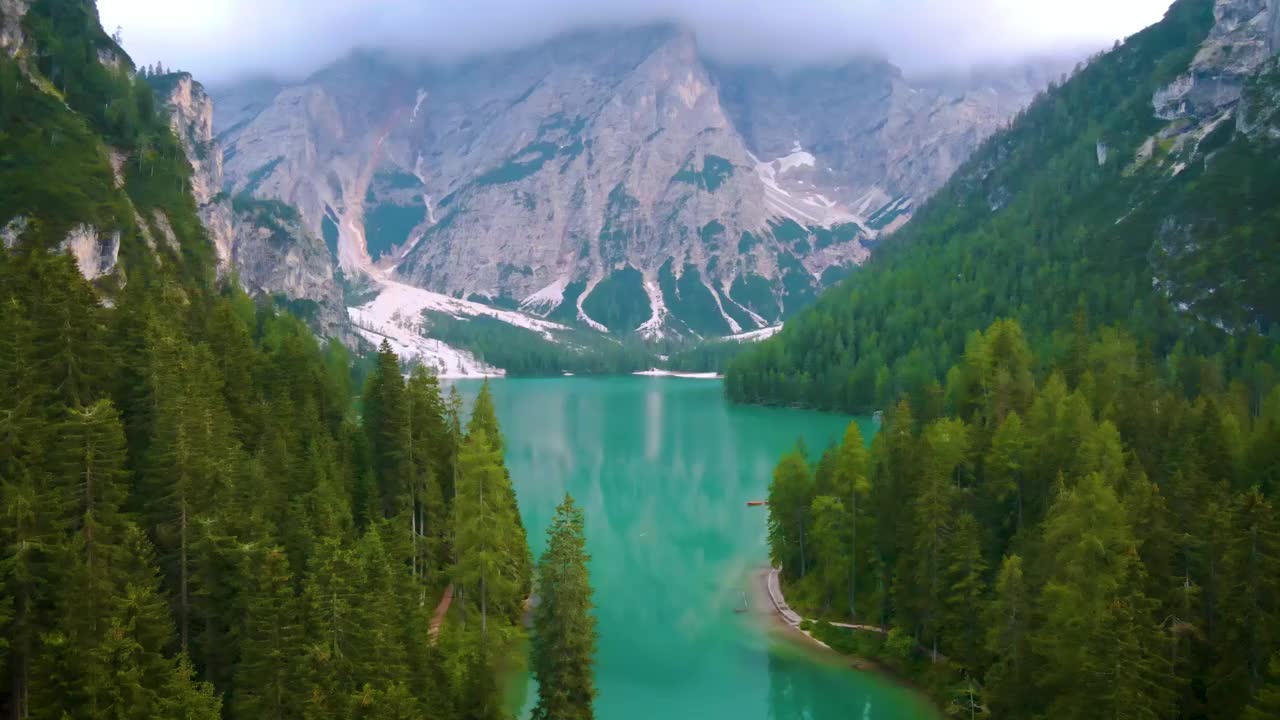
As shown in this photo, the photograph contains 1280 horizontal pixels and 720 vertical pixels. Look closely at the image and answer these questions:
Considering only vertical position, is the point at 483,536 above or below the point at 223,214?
below

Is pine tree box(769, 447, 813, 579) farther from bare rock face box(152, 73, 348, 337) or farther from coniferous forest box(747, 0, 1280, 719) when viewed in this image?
bare rock face box(152, 73, 348, 337)

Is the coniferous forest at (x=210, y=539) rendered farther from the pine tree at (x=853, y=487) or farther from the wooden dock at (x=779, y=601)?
the pine tree at (x=853, y=487)

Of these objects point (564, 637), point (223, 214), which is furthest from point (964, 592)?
point (223, 214)

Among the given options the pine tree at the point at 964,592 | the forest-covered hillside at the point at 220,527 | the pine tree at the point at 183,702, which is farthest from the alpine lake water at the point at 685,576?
the pine tree at the point at 183,702

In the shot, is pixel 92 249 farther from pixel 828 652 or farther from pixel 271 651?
pixel 828 652

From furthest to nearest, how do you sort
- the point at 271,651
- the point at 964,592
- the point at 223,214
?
the point at 223,214 → the point at 964,592 → the point at 271,651

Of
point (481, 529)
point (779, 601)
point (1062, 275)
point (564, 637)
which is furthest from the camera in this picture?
point (1062, 275)

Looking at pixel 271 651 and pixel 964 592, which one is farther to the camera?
pixel 964 592
